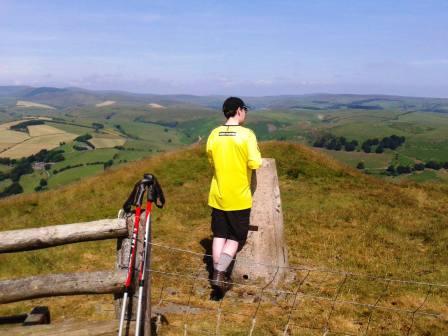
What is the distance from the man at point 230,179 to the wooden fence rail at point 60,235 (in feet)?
7.68

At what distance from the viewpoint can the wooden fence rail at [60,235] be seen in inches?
194

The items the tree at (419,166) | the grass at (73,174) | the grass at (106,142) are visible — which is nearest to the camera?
the grass at (73,174)

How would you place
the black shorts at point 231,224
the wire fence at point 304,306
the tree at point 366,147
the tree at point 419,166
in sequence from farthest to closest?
1. the tree at point 366,147
2. the tree at point 419,166
3. the black shorts at point 231,224
4. the wire fence at point 304,306

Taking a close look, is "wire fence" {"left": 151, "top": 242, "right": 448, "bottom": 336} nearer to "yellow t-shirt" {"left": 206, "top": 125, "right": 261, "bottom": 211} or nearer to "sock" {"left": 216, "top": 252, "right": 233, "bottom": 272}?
"sock" {"left": 216, "top": 252, "right": 233, "bottom": 272}

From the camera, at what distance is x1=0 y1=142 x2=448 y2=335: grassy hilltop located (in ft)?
30.2

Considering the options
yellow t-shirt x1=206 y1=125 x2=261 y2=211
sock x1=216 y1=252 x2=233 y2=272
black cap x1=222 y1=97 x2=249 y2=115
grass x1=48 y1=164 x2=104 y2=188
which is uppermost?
black cap x1=222 y1=97 x2=249 y2=115

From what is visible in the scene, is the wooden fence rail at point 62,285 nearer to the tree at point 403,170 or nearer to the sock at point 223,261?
the sock at point 223,261

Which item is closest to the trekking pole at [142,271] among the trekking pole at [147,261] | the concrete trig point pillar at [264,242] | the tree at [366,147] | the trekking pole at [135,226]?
the trekking pole at [147,261]

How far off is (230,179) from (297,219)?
650 centimetres

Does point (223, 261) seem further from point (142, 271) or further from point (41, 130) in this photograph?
point (41, 130)

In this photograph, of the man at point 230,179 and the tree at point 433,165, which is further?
the tree at point 433,165

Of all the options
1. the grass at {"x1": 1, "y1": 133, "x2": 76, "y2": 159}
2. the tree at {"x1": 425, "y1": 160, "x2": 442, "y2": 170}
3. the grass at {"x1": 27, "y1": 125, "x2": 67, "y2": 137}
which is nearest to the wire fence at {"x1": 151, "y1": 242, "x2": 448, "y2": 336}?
the tree at {"x1": 425, "y1": 160, "x2": 442, "y2": 170}

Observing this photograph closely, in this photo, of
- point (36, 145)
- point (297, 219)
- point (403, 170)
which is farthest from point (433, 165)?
point (36, 145)

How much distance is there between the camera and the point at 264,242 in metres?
8.02
